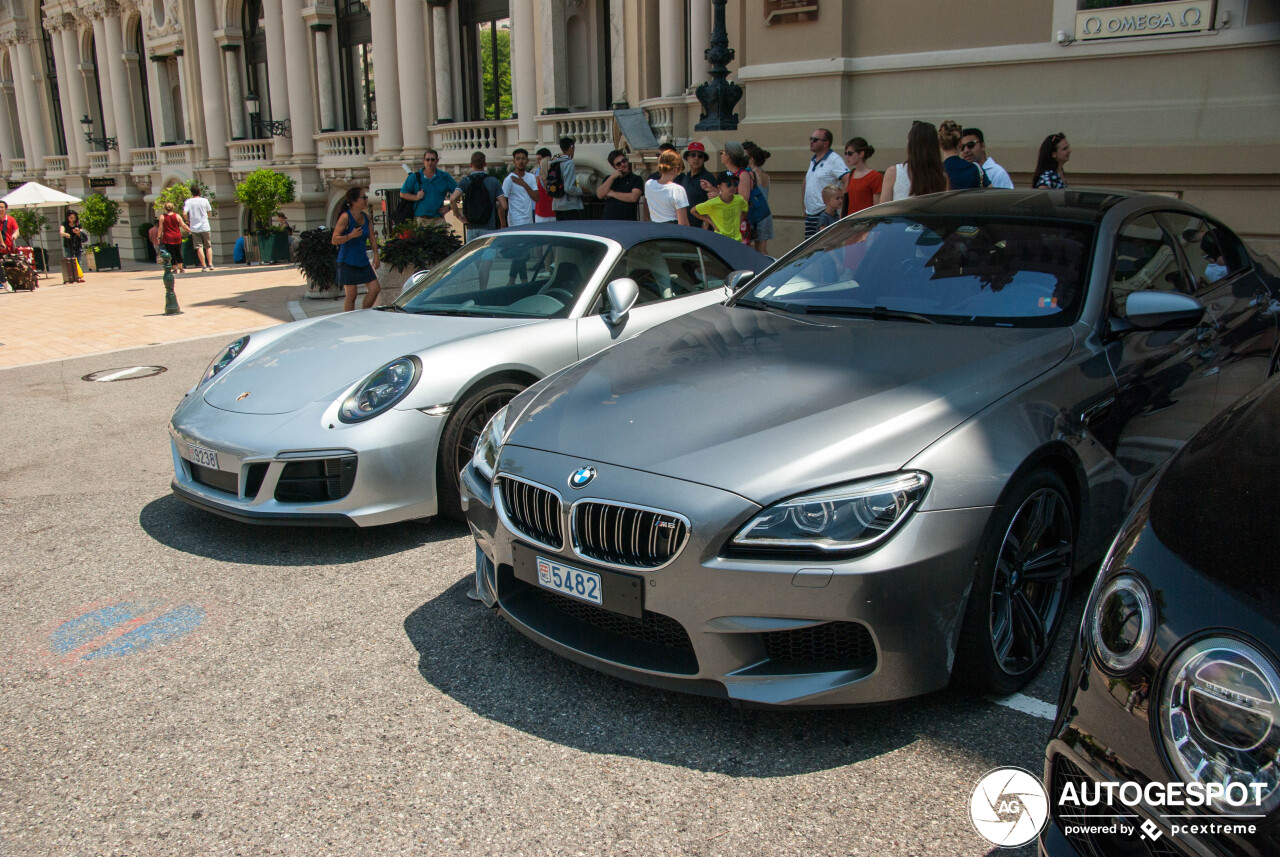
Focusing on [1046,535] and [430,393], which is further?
[430,393]

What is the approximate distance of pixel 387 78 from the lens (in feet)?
83.5

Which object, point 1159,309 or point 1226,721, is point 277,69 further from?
point 1226,721

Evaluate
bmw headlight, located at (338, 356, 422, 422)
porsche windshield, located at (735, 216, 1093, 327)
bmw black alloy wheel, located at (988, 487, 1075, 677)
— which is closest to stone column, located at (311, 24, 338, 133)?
bmw headlight, located at (338, 356, 422, 422)

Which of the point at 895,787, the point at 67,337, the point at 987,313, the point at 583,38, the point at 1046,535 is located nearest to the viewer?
the point at 895,787

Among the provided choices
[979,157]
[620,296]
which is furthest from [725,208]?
[620,296]

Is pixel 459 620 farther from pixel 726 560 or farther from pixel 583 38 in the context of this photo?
pixel 583 38

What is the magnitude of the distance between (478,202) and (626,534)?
10634 mm

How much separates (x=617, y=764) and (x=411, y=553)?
2117 mm

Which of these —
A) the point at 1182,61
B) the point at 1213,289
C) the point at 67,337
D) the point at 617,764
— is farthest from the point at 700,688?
the point at 67,337

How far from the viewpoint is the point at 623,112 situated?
728 inches

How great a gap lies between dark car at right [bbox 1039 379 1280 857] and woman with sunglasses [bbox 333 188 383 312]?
9.67 meters

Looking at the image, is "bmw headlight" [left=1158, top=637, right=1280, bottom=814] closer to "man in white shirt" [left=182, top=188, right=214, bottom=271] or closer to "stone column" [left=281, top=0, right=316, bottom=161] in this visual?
"man in white shirt" [left=182, top=188, right=214, bottom=271]

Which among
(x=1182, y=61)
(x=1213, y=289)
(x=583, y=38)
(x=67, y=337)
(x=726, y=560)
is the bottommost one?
(x=67, y=337)

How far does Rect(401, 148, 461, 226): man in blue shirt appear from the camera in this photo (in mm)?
13431
